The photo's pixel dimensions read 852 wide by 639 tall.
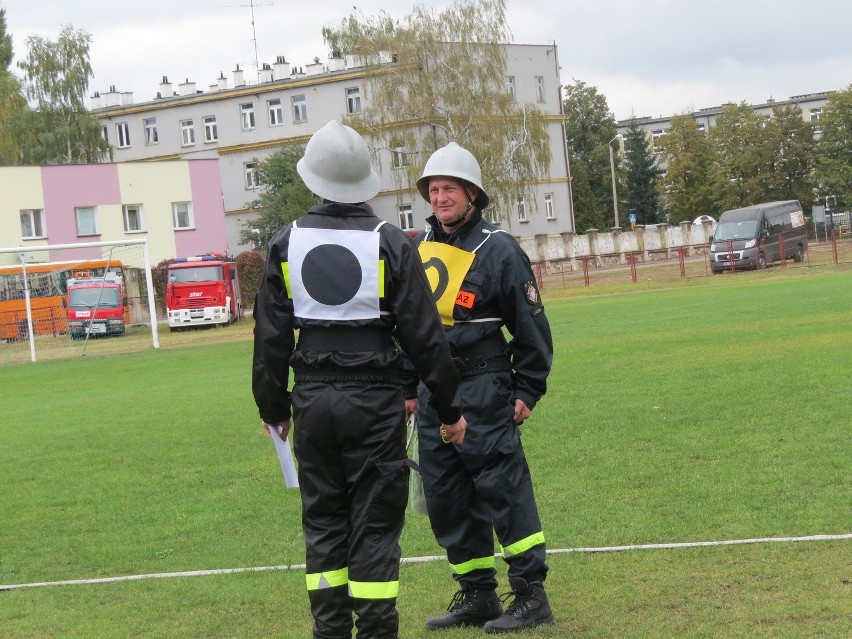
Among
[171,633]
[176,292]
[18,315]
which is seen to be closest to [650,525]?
[171,633]

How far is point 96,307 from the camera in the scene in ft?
Answer: 130

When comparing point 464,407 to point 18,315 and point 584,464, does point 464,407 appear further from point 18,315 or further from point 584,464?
point 18,315

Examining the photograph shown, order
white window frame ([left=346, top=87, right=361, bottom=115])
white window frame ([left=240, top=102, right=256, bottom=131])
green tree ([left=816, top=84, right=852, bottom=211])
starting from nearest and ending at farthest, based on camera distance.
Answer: white window frame ([left=346, top=87, right=361, bottom=115])
white window frame ([left=240, top=102, right=256, bottom=131])
green tree ([left=816, top=84, right=852, bottom=211])

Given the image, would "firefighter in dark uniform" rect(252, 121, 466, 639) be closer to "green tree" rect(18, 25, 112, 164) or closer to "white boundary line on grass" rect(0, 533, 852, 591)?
"white boundary line on grass" rect(0, 533, 852, 591)

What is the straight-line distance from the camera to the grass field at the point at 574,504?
19.0 feet

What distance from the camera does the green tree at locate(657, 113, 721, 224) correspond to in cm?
9150

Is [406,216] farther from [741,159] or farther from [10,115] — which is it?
[741,159]

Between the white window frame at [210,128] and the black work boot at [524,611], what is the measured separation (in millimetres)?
73095

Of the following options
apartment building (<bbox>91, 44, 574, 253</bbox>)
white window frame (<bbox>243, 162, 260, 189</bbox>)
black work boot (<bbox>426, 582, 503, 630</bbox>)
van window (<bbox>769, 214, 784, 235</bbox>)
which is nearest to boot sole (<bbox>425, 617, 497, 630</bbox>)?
black work boot (<bbox>426, 582, 503, 630</bbox>)

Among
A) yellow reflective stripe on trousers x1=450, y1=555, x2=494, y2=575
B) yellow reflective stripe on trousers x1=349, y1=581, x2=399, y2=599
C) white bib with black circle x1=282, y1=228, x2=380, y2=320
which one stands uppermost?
white bib with black circle x1=282, y1=228, x2=380, y2=320

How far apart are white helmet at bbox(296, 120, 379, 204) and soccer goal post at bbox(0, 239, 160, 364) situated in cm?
2703

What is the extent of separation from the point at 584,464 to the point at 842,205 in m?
79.2

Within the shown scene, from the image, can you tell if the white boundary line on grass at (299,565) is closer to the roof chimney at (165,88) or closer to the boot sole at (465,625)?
the boot sole at (465,625)

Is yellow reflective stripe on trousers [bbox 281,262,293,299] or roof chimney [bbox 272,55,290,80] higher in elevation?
roof chimney [bbox 272,55,290,80]
